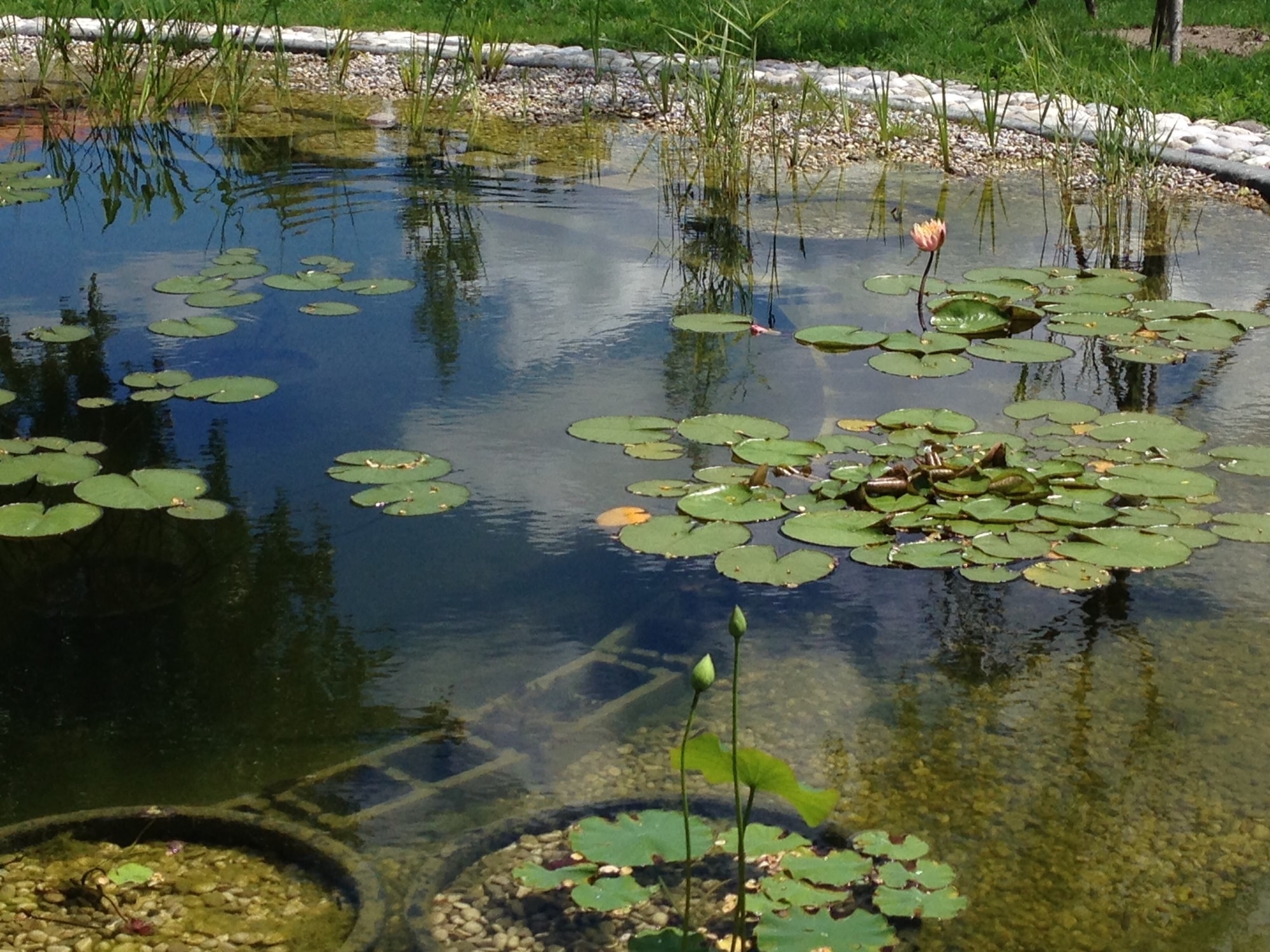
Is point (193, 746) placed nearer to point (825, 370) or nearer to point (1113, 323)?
point (825, 370)

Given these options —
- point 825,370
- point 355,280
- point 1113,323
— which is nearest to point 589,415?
point 825,370

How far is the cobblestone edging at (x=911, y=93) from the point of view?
21.7 feet

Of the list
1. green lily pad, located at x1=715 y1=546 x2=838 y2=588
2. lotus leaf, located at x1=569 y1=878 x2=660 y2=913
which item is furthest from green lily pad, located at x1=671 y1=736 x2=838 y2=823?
green lily pad, located at x1=715 y1=546 x2=838 y2=588

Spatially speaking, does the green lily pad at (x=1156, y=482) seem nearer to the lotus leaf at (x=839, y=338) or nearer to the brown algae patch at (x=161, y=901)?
the lotus leaf at (x=839, y=338)

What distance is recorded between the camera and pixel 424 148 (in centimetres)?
701

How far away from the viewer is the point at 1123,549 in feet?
9.24

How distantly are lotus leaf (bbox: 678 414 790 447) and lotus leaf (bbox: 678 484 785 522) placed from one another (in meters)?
0.26

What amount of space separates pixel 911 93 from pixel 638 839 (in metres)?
7.36

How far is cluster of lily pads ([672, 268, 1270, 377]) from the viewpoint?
4.03 metres

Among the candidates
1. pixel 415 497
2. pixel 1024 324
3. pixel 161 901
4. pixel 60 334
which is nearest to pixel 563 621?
pixel 415 497

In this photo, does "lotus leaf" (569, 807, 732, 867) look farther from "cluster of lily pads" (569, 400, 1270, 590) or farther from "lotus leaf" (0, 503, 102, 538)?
"lotus leaf" (0, 503, 102, 538)

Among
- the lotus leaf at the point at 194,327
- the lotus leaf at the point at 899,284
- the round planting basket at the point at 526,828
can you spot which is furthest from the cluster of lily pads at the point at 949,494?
the lotus leaf at the point at 194,327

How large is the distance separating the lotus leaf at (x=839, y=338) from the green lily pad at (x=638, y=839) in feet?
7.91

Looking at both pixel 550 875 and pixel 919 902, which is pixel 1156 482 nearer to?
pixel 919 902
